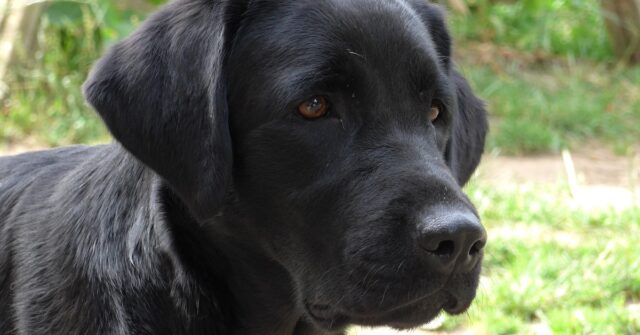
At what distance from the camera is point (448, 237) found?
8.48 feet

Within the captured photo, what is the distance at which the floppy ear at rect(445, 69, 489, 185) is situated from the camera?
3.47 metres

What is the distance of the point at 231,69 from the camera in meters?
3.00

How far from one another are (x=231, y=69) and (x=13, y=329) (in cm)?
115

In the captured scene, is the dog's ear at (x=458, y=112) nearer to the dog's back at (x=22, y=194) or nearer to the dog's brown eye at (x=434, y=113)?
the dog's brown eye at (x=434, y=113)

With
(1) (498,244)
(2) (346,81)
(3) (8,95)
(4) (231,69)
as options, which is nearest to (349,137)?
(2) (346,81)

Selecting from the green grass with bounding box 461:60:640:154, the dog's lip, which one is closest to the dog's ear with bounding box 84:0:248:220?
the dog's lip

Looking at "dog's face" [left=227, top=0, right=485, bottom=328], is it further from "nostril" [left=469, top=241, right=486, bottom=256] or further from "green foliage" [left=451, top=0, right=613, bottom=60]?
"green foliage" [left=451, top=0, right=613, bottom=60]

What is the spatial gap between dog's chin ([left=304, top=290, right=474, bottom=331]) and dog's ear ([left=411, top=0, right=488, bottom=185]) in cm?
78

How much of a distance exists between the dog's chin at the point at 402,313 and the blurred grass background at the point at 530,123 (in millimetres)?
1256

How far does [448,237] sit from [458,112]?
100 cm

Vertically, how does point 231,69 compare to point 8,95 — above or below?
above

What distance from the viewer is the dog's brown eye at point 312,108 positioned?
9.46ft

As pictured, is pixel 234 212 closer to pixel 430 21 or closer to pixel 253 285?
pixel 253 285

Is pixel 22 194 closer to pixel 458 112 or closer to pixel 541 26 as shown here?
pixel 458 112
